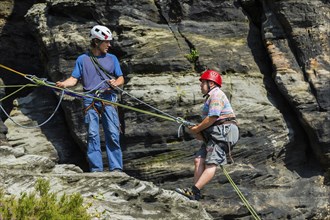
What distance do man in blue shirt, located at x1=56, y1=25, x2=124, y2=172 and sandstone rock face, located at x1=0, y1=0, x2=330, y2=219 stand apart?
1.68 m

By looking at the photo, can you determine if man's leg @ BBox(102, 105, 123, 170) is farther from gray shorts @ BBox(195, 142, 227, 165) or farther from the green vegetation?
the green vegetation

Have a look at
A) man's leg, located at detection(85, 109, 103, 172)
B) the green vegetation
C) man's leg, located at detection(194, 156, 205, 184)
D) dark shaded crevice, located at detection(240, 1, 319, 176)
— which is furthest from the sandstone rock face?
the green vegetation

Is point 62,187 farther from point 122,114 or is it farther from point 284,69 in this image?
point 284,69

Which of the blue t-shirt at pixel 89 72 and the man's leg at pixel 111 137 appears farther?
the blue t-shirt at pixel 89 72

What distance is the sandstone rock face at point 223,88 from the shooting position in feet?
50.3

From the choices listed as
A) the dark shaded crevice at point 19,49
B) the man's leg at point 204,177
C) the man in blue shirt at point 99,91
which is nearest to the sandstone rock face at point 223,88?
the man in blue shirt at point 99,91

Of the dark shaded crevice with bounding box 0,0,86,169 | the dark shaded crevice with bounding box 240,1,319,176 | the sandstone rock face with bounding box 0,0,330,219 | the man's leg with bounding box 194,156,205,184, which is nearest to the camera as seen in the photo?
the man's leg with bounding box 194,156,205,184

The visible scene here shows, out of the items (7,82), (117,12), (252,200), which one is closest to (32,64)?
(7,82)

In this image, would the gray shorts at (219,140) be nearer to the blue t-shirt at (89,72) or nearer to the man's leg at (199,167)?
the man's leg at (199,167)

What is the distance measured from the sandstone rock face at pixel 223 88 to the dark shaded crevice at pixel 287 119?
28mm

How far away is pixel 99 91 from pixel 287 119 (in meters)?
5.47

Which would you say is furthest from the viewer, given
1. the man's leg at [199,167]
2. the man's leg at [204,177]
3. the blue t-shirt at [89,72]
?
the blue t-shirt at [89,72]

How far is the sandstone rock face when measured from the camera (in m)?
15.3

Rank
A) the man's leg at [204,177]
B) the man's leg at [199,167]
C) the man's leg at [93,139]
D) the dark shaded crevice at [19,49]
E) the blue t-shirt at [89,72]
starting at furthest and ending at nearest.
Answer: the dark shaded crevice at [19,49], the blue t-shirt at [89,72], the man's leg at [93,139], the man's leg at [199,167], the man's leg at [204,177]
